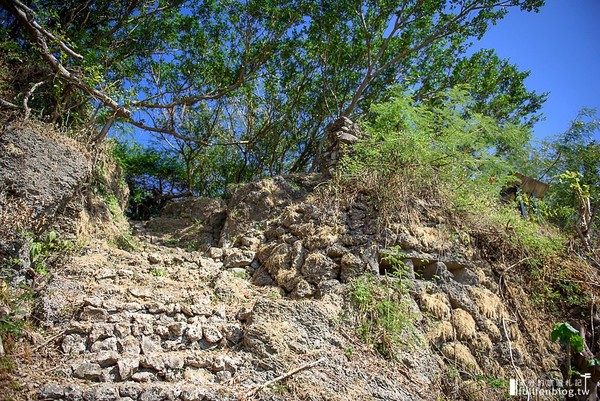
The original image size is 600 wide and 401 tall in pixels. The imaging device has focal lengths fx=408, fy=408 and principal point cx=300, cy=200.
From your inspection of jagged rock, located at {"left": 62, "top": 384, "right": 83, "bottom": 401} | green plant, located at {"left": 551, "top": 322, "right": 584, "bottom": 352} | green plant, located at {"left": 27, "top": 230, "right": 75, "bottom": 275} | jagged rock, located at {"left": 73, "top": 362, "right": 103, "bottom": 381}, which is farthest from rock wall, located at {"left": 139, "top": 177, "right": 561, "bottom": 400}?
green plant, located at {"left": 27, "top": 230, "right": 75, "bottom": 275}

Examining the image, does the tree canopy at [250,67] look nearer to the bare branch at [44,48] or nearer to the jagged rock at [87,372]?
the bare branch at [44,48]

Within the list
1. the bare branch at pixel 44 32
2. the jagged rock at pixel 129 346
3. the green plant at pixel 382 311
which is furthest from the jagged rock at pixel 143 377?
the bare branch at pixel 44 32

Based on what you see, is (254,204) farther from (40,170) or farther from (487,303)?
(487,303)

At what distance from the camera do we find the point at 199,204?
7.62 metres

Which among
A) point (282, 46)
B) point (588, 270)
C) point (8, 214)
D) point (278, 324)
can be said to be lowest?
point (278, 324)

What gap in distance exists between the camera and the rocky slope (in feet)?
11.6

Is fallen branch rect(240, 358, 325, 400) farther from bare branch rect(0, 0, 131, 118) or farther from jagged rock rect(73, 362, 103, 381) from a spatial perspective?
bare branch rect(0, 0, 131, 118)

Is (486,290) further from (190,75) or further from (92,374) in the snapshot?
(190,75)

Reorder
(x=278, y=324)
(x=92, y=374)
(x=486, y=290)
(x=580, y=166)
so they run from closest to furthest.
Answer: (x=92, y=374) → (x=278, y=324) → (x=486, y=290) → (x=580, y=166)

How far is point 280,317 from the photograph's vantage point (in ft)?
13.7

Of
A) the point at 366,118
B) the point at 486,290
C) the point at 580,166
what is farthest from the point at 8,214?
the point at 580,166

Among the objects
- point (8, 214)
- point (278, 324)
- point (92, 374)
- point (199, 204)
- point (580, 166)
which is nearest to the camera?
point (92, 374)

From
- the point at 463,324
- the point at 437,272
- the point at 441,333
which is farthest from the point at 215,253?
the point at 463,324

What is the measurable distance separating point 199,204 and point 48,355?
14.2 ft
